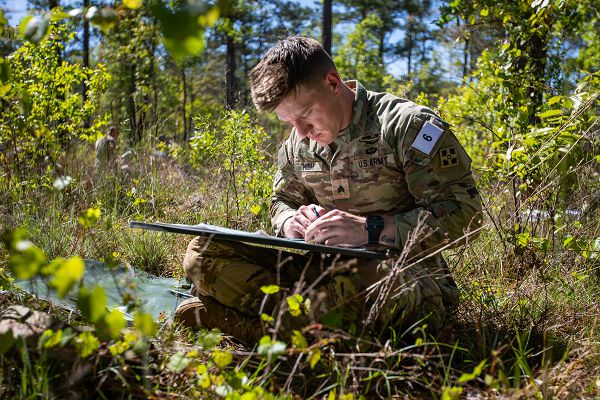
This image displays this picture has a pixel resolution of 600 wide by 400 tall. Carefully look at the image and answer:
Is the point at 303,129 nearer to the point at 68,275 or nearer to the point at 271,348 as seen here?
the point at 271,348

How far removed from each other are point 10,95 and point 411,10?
28225mm

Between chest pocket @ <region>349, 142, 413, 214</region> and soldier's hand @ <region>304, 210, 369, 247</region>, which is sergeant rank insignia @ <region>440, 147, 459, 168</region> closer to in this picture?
chest pocket @ <region>349, 142, 413, 214</region>

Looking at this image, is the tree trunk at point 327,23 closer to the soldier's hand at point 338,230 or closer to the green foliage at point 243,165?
the green foliage at point 243,165

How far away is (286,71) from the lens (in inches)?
93.0

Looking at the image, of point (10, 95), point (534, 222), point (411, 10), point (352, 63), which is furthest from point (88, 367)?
point (411, 10)

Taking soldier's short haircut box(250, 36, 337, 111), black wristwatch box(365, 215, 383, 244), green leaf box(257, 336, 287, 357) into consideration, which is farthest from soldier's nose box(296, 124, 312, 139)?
green leaf box(257, 336, 287, 357)

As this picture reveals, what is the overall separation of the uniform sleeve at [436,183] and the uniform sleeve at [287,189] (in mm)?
668

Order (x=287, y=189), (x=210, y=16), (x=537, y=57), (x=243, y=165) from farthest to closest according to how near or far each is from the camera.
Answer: (x=243, y=165)
(x=537, y=57)
(x=287, y=189)
(x=210, y=16)

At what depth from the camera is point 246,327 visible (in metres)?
2.35

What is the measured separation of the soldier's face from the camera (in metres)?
2.39

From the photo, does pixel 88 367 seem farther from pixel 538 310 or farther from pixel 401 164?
pixel 538 310

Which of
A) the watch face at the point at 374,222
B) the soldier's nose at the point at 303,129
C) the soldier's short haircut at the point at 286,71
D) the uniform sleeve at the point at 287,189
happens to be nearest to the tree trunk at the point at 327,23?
the uniform sleeve at the point at 287,189

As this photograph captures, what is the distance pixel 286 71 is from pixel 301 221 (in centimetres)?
63

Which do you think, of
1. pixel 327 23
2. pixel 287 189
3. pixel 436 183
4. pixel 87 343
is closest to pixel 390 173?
pixel 436 183
